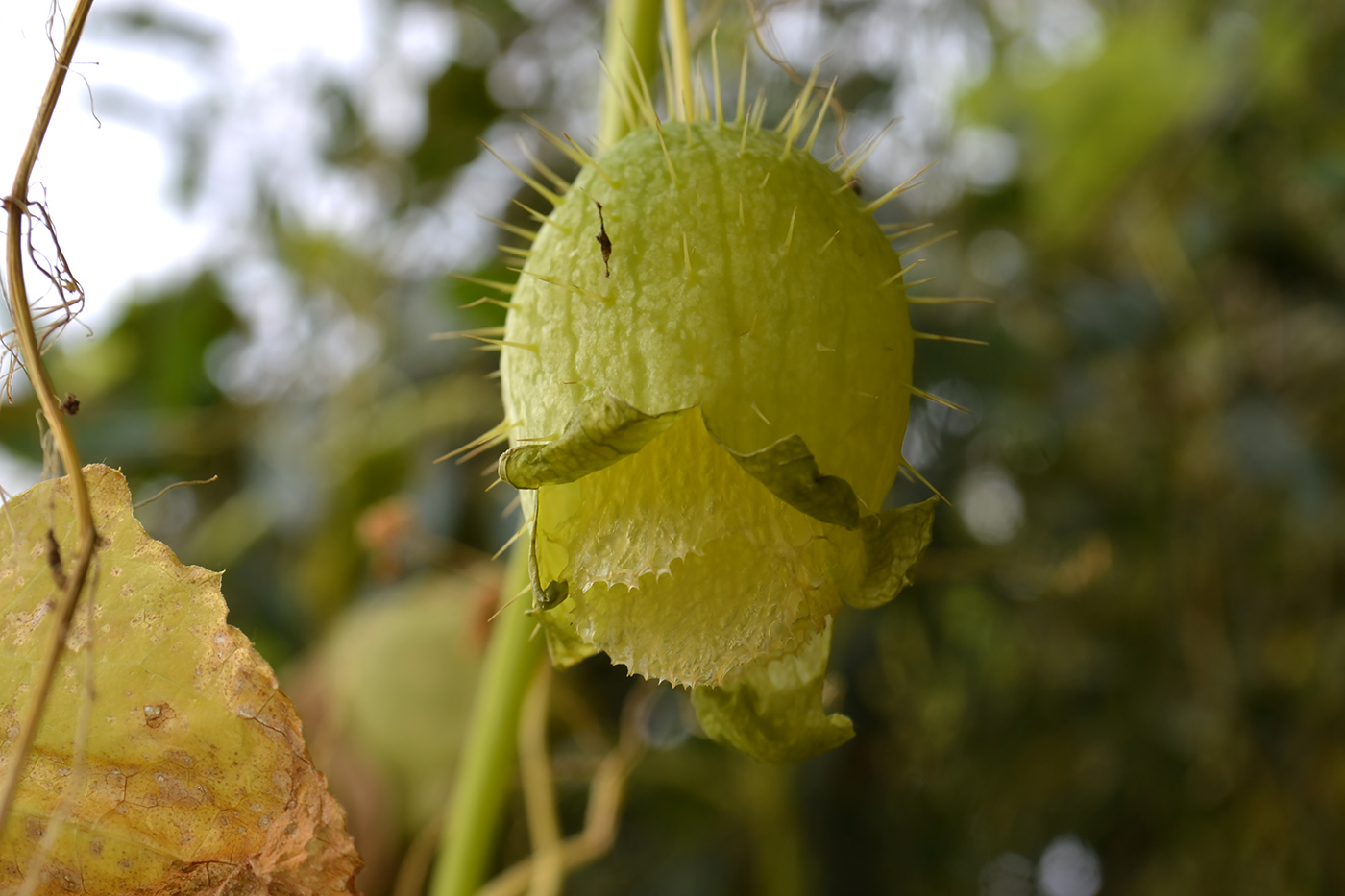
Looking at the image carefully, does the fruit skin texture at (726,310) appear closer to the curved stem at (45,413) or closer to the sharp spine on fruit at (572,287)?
the sharp spine on fruit at (572,287)

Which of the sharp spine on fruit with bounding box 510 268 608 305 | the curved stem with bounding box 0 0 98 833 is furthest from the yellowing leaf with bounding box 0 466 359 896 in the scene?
the sharp spine on fruit with bounding box 510 268 608 305

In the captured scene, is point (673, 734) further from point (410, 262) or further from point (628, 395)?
point (410, 262)

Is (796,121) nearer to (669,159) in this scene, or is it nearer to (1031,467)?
(669,159)

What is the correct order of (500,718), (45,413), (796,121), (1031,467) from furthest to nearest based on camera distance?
(1031,467) < (500,718) < (796,121) < (45,413)

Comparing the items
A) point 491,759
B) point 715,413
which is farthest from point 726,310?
point 491,759

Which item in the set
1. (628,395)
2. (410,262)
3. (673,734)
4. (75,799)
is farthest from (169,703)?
(410,262)

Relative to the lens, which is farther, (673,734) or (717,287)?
(673,734)
